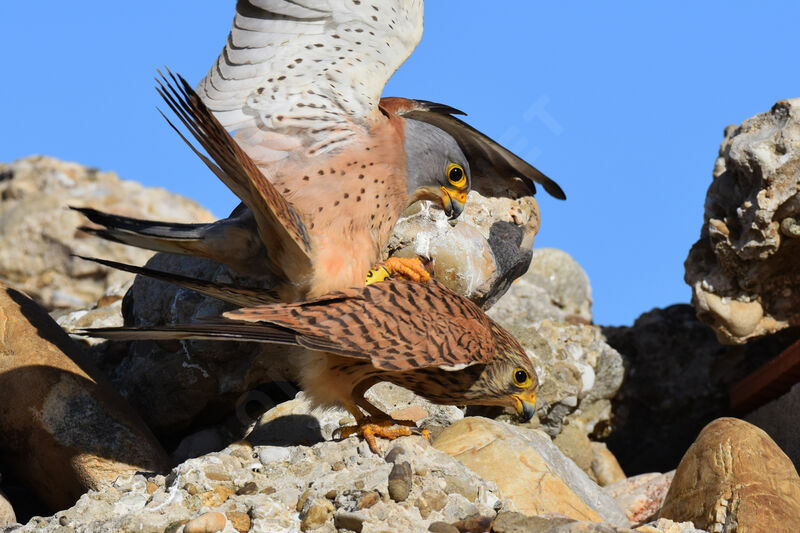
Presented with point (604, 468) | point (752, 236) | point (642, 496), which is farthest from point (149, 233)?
point (752, 236)

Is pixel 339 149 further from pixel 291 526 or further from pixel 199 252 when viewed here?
pixel 291 526

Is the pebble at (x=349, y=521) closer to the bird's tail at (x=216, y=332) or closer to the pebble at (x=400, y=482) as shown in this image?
the pebble at (x=400, y=482)

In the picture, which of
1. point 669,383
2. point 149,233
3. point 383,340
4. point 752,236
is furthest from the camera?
point 669,383

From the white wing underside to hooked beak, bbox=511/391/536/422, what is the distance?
141 cm

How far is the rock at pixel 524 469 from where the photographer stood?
3756mm

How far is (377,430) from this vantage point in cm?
381

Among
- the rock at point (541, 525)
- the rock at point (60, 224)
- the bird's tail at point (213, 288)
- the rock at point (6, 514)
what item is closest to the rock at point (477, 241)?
the bird's tail at point (213, 288)

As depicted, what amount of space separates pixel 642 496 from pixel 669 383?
5.37 ft

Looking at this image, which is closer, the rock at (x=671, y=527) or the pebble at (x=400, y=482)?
the pebble at (x=400, y=482)

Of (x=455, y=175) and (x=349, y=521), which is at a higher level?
(x=455, y=175)

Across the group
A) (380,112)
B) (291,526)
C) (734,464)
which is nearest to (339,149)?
(380,112)

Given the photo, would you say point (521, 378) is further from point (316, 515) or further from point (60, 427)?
point (60, 427)

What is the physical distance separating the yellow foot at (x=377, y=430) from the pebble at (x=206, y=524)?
0.74 m

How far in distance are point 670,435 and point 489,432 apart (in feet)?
9.31
